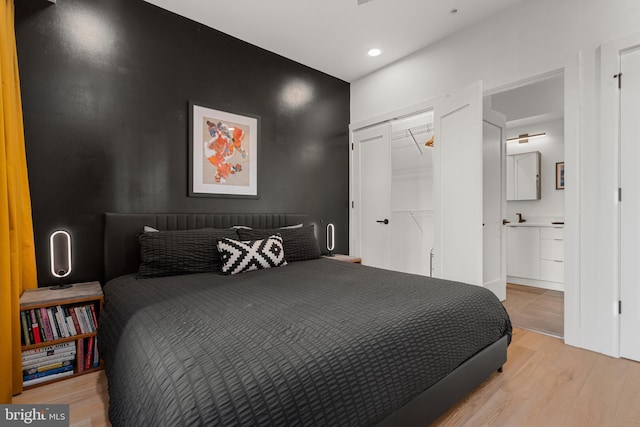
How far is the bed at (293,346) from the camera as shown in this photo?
2.94 ft

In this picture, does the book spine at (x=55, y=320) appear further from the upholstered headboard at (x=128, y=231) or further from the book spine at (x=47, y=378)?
the upholstered headboard at (x=128, y=231)

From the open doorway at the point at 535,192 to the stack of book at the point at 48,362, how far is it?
3918mm

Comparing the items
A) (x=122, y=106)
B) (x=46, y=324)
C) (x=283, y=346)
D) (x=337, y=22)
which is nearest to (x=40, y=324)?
(x=46, y=324)

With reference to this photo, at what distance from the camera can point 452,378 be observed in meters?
1.47

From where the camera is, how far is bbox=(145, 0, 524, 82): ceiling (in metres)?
2.65

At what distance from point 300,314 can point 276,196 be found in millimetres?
2235

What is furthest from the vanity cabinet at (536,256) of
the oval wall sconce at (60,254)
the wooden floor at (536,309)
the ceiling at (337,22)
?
the oval wall sconce at (60,254)

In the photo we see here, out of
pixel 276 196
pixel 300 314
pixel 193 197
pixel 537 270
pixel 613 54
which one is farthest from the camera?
pixel 537 270

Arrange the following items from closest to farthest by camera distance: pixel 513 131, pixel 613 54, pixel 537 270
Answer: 1. pixel 613 54
2. pixel 537 270
3. pixel 513 131

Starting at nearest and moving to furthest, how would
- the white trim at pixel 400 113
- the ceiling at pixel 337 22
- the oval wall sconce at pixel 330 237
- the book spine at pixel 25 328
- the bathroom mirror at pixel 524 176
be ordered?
1. the book spine at pixel 25 328
2. the ceiling at pixel 337 22
3. the white trim at pixel 400 113
4. the oval wall sconce at pixel 330 237
5. the bathroom mirror at pixel 524 176

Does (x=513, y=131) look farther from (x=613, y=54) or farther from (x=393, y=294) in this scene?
(x=393, y=294)

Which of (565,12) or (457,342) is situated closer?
(457,342)

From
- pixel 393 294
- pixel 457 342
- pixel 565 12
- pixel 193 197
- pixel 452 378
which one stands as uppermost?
pixel 565 12

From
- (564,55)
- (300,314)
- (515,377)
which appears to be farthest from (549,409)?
Result: (564,55)
